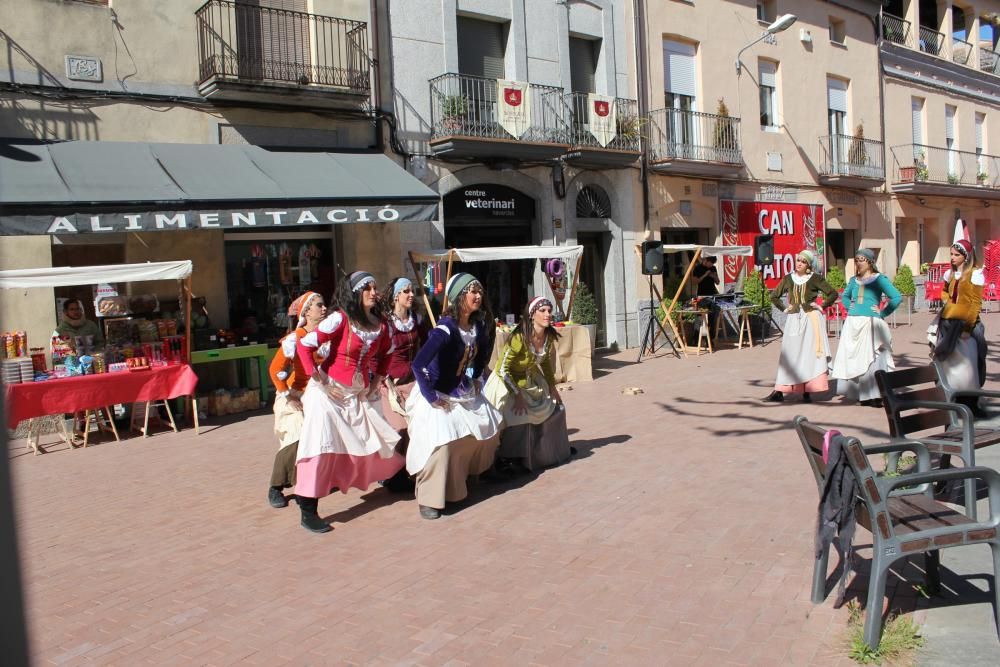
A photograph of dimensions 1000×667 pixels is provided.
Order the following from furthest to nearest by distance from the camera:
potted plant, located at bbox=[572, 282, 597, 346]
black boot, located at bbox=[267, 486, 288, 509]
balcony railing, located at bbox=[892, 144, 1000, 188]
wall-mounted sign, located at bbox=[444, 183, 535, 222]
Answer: balcony railing, located at bbox=[892, 144, 1000, 188] < wall-mounted sign, located at bbox=[444, 183, 535, 222] < potted plant, located at bbox=[572, 282, 597, 346] < black boot, located at bbox=[267, 486, 288, 509]

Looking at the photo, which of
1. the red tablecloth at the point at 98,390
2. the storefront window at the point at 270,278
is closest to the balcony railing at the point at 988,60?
the storefront window at the point at 270,278

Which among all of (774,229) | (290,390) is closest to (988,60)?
(774,229)

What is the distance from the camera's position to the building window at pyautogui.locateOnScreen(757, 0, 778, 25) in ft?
69.0

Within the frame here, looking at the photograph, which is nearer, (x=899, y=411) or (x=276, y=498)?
(x=899, y=411)

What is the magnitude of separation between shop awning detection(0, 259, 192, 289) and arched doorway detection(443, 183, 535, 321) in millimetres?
5745

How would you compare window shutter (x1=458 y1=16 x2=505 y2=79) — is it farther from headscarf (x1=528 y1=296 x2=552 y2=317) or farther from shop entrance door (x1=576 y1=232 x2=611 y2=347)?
headscarf (x1=528 y1=296 x2=552 y2=317)

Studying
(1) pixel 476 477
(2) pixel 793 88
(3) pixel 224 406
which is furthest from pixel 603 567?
(2) pixel 793 88

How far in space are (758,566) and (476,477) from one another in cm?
277

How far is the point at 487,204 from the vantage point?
51.5ft

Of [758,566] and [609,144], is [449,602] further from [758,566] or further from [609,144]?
[609,144]

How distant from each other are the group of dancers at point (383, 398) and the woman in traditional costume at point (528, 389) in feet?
1.04

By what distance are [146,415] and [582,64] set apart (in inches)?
450

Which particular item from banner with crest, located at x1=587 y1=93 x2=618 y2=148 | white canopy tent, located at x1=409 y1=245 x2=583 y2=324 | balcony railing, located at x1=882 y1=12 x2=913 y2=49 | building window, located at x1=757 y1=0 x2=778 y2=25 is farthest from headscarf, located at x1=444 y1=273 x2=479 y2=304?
balcony railing, located at x1=882 y1=12 x2=913 y2=49

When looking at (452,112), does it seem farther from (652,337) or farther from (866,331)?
(866,331)
